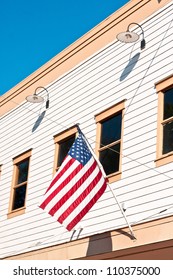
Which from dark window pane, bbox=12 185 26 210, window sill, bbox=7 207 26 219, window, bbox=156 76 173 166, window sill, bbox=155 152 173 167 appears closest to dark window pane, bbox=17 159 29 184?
dark window pane, bbox=12 185 26 210

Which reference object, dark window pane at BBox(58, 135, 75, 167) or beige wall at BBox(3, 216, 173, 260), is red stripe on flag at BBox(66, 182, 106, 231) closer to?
beige wall at BBox(3, 216, 173, 260)

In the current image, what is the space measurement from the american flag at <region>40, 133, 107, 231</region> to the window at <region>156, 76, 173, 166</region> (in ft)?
4.03

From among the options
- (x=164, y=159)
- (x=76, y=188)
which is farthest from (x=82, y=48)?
(x=164, y=159)

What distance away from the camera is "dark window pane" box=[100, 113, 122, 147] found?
12.3m

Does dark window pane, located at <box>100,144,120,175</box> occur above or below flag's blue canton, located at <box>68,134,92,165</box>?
above

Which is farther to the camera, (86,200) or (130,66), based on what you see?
(130,66)

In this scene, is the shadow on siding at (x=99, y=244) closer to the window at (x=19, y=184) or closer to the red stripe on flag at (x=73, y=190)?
the red stripe on flag at (x=73, y=190)

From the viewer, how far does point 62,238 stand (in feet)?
41.4

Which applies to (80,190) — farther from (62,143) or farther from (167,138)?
(62,143)

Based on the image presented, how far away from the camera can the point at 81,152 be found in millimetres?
10992

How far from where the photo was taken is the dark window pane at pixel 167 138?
10.7m

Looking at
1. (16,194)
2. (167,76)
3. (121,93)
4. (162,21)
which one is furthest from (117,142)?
(16,194)

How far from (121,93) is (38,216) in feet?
12.6

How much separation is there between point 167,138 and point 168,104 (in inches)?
28.6
